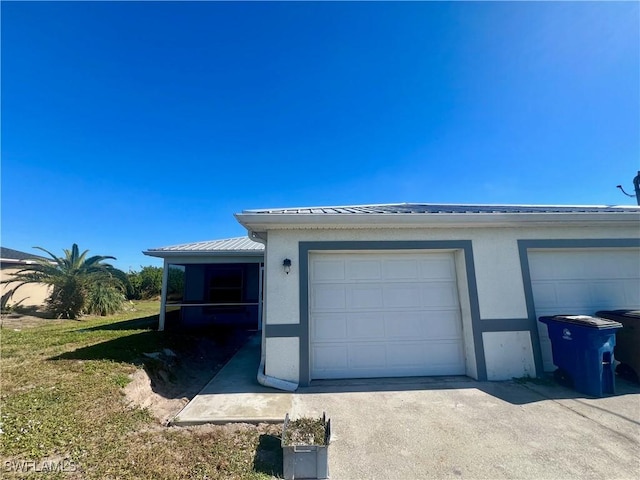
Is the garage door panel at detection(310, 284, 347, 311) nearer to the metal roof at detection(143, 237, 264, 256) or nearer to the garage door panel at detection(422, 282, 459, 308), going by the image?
the garage door panel at detection(422, 282, 459, 308)

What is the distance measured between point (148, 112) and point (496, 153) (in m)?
13.0

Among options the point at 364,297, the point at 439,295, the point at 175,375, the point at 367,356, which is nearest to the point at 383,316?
the point at 364,297

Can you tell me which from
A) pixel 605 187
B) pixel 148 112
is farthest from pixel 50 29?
pixel 605 187

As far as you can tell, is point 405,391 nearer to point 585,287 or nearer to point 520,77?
point 585,287

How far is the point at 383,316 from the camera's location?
5.47 metres

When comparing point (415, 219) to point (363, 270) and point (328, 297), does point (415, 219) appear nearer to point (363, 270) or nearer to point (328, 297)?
point (363, 270)

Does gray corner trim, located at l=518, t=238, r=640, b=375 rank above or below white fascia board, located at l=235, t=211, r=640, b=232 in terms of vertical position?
below

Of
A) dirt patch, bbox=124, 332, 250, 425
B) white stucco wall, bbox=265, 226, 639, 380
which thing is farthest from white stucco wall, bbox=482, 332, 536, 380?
dirt patch, bbox=124, 332, 250, 425

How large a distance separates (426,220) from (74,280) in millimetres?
15591

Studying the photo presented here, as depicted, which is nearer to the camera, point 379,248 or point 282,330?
point 282,330

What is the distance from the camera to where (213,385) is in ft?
16.1

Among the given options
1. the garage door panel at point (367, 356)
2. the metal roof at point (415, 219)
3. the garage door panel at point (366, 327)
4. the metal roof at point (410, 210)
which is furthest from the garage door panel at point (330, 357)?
the metal roof at point (410, 210)

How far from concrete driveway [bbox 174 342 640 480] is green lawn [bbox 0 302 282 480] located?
530 mm

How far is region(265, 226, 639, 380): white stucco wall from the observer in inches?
199
